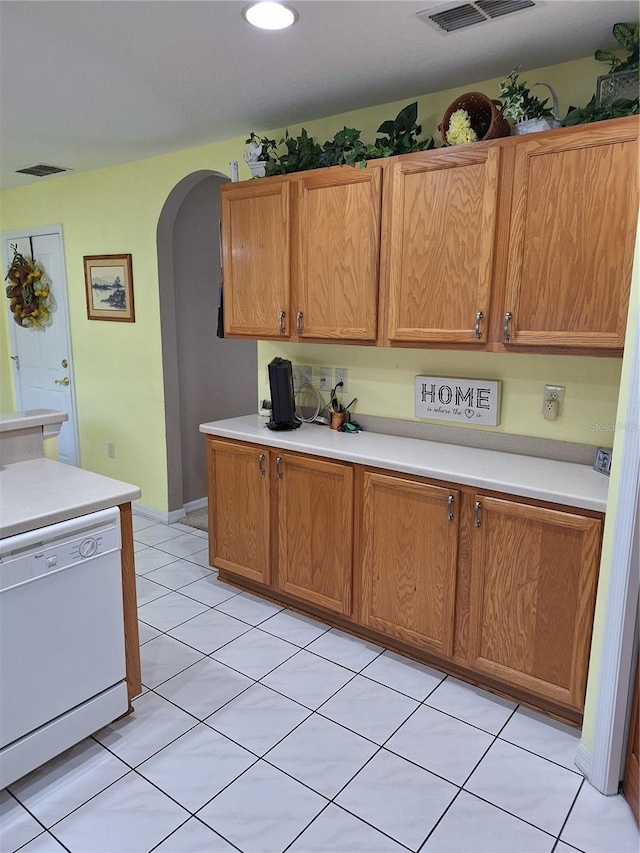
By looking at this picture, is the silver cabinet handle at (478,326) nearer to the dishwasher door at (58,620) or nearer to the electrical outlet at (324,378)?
the electrical outlet at (324,378)

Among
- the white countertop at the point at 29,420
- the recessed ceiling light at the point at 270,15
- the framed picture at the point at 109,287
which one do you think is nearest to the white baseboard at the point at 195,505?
the framed picture at the point at 109,287

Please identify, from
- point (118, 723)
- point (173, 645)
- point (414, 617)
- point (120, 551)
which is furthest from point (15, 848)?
point (414, 617)

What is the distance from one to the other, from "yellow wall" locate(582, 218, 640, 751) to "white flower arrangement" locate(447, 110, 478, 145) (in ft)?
2.82

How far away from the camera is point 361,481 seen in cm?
256

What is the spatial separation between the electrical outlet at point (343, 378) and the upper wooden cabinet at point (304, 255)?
0.35 metres

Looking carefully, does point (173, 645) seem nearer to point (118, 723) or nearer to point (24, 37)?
point (118, 723)

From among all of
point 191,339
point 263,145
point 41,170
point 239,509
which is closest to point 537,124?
point 263,145

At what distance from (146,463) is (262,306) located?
1.86 m

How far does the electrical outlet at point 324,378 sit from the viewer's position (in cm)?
320

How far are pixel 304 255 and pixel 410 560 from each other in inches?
58.1

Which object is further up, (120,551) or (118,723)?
(120,551)

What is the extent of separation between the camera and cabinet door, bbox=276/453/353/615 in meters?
2.64

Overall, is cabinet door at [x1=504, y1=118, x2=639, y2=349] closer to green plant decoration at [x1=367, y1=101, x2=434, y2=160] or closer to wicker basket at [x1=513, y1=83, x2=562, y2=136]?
wicker basket at [x1=513, y1=83, x2=562, y2=136]

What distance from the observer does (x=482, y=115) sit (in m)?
2.34
